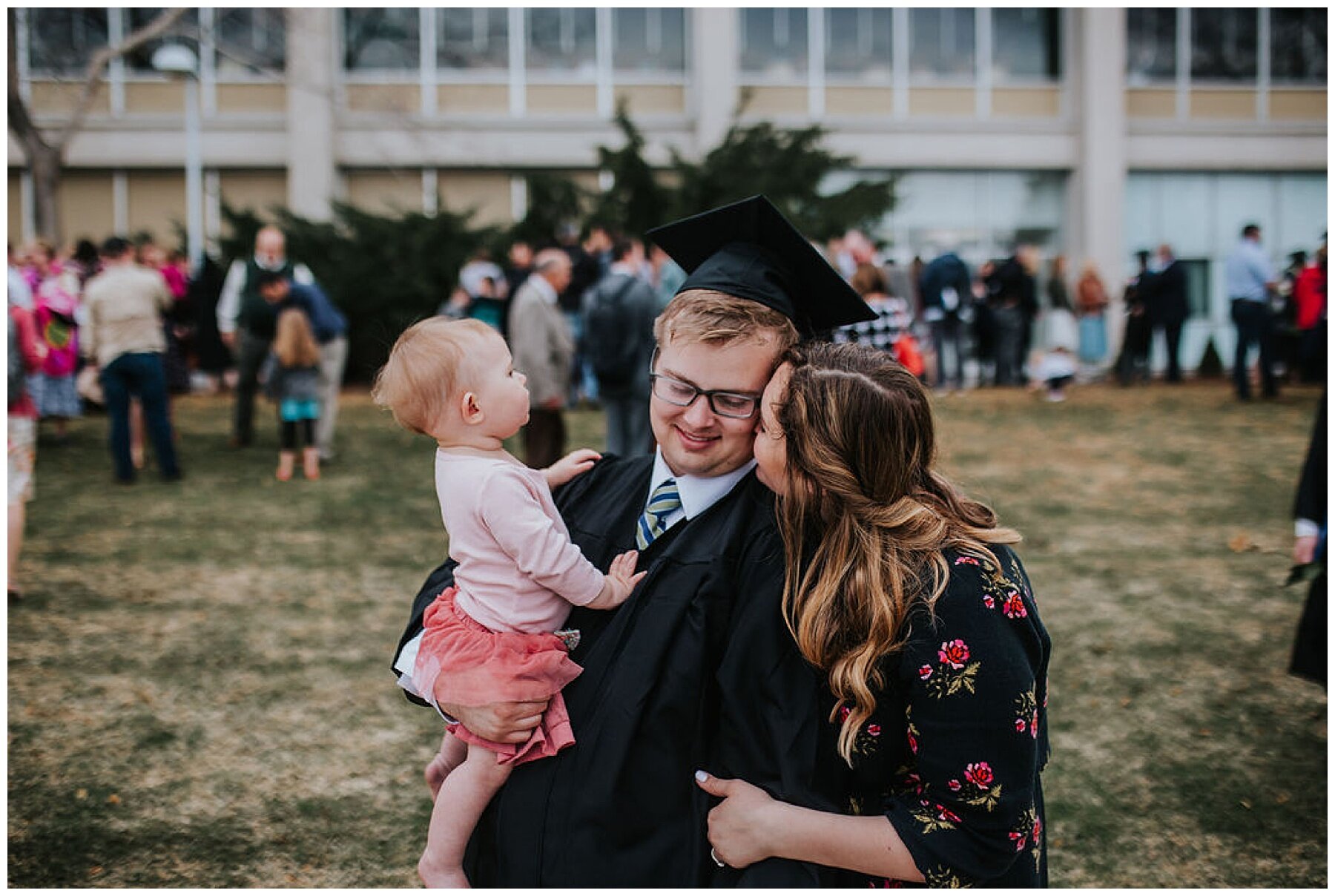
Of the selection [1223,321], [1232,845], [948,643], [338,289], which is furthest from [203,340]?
[1223,321]

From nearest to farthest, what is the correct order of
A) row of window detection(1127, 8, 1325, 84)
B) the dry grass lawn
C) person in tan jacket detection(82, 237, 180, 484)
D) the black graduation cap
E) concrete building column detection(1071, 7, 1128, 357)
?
1. the black graduation cap
2. the dry grass lawn
3. person in tan jacket detection(82, 237, 180, 484)
4. concrete building column detection(1071, 7, 1128, 357)
5. row of window detection(1127, 8, 1325, 84)

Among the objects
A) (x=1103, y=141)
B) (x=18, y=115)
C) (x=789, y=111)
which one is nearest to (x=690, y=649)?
(x=18, y=115)

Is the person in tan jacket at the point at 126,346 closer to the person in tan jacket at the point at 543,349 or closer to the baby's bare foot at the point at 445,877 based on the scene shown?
the person in tan jacket at the point at 543,349

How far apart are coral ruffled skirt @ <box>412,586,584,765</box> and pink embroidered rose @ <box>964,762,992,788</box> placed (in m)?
0.67

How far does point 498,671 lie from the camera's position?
7.30ft

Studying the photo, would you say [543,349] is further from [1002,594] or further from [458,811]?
[1002,594]

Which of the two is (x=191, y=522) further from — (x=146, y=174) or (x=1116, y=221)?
(x=1116, y=221)

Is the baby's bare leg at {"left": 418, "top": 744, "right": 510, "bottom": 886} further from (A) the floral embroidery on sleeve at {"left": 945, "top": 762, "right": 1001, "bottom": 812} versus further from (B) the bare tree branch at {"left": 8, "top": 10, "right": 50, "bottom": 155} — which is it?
(B) the bare tree branch at {"left": 8, "top": 10, "right": 50, "bottom": 155}

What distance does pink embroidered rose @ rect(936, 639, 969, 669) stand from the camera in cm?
187

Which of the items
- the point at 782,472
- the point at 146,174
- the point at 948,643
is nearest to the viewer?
the point at 948,643

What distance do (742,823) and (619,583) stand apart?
494mm

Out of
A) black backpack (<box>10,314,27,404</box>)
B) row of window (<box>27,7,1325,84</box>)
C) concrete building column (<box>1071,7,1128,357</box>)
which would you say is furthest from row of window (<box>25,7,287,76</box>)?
black backpack (<box>10,314,27,404</box>)

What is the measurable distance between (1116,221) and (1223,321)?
3.02 meters

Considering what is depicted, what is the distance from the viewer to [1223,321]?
24.7 m
